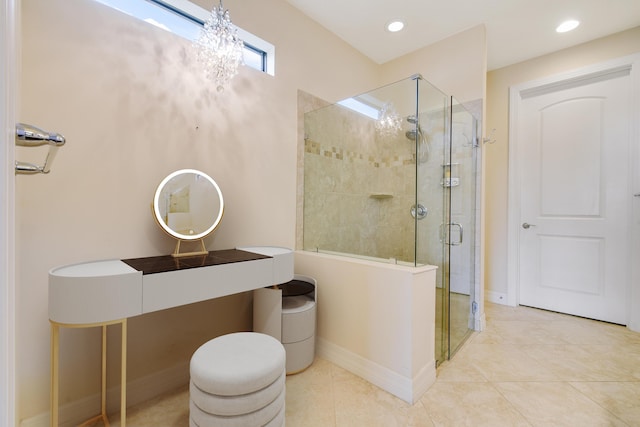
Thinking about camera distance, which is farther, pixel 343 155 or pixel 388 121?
pixel 343 155

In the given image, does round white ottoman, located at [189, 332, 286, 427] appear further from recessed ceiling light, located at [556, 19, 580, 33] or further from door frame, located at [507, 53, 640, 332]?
recessed ceiling light, located at [556, 19, 580, 33]

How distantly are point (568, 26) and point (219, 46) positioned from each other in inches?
117

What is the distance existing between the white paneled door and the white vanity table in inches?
114

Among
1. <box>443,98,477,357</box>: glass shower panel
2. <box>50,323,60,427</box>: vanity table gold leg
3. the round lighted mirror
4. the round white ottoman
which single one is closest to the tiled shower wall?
<box>443,98,477,357</box>: glass shower panel

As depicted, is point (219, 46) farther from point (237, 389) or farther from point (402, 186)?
point (237, 389)

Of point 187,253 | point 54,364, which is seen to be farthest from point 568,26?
point 54,364

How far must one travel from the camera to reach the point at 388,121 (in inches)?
89.9

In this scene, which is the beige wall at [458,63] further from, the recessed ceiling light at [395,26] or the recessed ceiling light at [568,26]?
the recessed ceiling light at [568,26]

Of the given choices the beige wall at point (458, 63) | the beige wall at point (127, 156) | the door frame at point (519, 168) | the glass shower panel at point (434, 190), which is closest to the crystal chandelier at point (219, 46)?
the beige wall at point (127, 156)

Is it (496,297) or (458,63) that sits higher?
(458,63)

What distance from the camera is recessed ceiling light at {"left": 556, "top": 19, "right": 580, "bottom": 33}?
242 centimetres

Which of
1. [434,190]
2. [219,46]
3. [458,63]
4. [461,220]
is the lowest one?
[461,220]

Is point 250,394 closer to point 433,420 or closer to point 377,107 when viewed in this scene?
point 433,420

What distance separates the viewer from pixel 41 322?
1.30 meters
